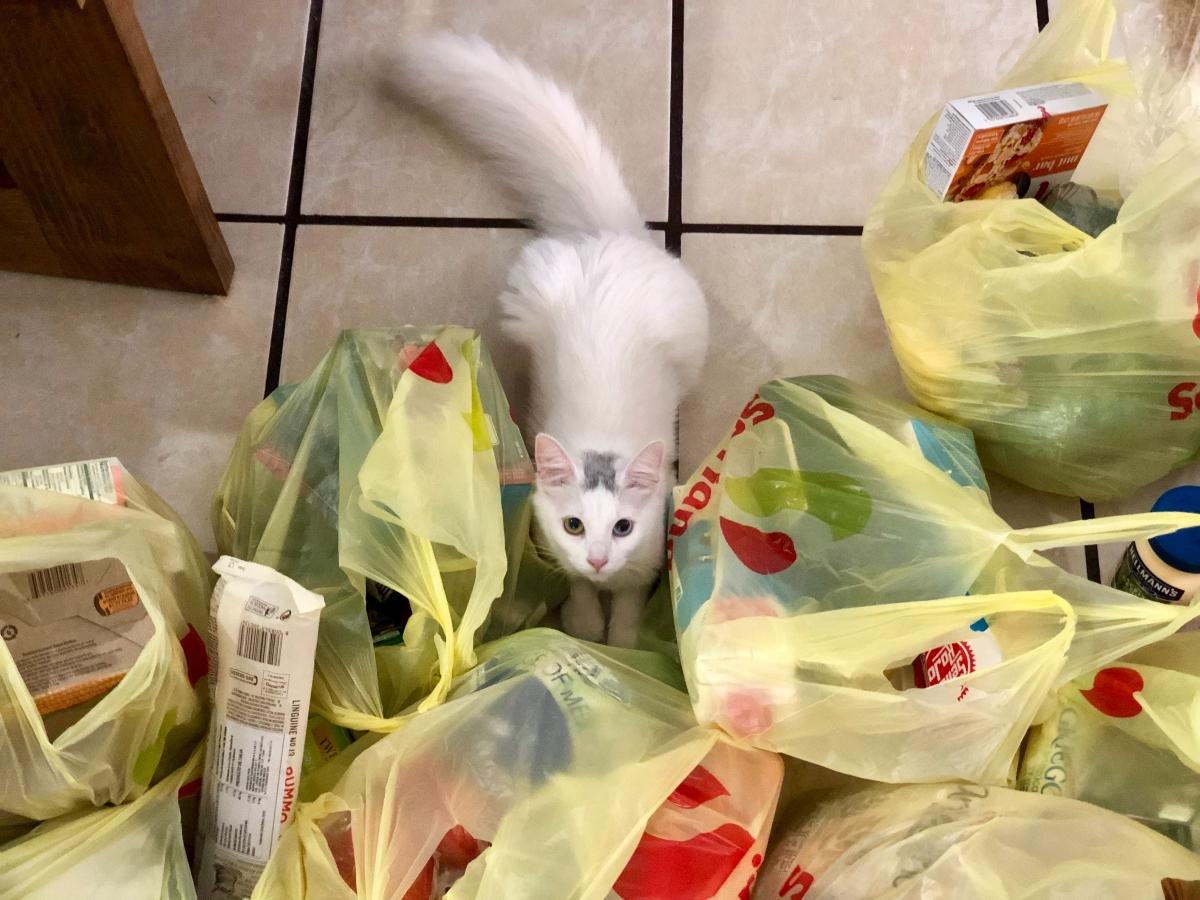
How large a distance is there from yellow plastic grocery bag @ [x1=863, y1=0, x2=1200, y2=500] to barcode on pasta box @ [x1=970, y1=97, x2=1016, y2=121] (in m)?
0.06

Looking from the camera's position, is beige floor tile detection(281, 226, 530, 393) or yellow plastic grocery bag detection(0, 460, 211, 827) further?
beige floor tile detection(281, 226, 530, 393)

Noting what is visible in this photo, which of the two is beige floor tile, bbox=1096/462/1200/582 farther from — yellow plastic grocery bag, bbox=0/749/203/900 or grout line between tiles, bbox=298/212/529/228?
yellow plastic grocery bag, bbox=0/749/203/900

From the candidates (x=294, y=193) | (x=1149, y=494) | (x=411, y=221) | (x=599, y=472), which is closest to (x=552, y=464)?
(x=599, y=472)

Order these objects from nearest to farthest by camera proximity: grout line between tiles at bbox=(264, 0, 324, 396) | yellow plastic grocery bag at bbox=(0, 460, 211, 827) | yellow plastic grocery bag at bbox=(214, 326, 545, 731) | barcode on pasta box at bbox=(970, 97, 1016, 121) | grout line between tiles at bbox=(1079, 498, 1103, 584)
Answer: yellow plastic grocery bag at bbox=(0, 460, 211, 827) < yellow plastic grocery bag at bbox=(214, 326, 545, 731) < barcode on pasta box at bbox=(970, 97, 1016, 121) < grout line between tiles at bbox=(1079, 498, 1103, 584) < grout line between tiles at bbox=(264, 0, 324, 396)

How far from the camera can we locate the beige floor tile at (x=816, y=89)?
119 centimetres

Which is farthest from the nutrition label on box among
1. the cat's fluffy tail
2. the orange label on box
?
the cat's fluffy tail

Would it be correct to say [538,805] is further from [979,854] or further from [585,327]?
[585,327]

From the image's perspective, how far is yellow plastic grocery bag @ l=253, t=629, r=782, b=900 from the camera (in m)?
0.70

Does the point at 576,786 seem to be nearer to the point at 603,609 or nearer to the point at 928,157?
the point at 603,609

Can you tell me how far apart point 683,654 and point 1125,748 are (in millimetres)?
351

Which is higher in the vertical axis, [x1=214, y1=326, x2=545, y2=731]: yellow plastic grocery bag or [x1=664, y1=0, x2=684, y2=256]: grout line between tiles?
[x1=664, y1=0, x2=684, y2=256]: grout line between tiles

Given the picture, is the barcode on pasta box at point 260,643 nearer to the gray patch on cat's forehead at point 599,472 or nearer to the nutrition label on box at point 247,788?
the nutrition label on box at point 247,788

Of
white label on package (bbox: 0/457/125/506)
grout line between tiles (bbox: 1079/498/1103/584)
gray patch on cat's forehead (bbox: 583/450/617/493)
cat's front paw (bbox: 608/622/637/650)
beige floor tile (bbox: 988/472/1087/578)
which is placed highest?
white label on package (bbox: 0/457/125/506)

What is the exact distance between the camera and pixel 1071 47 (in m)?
0.94
